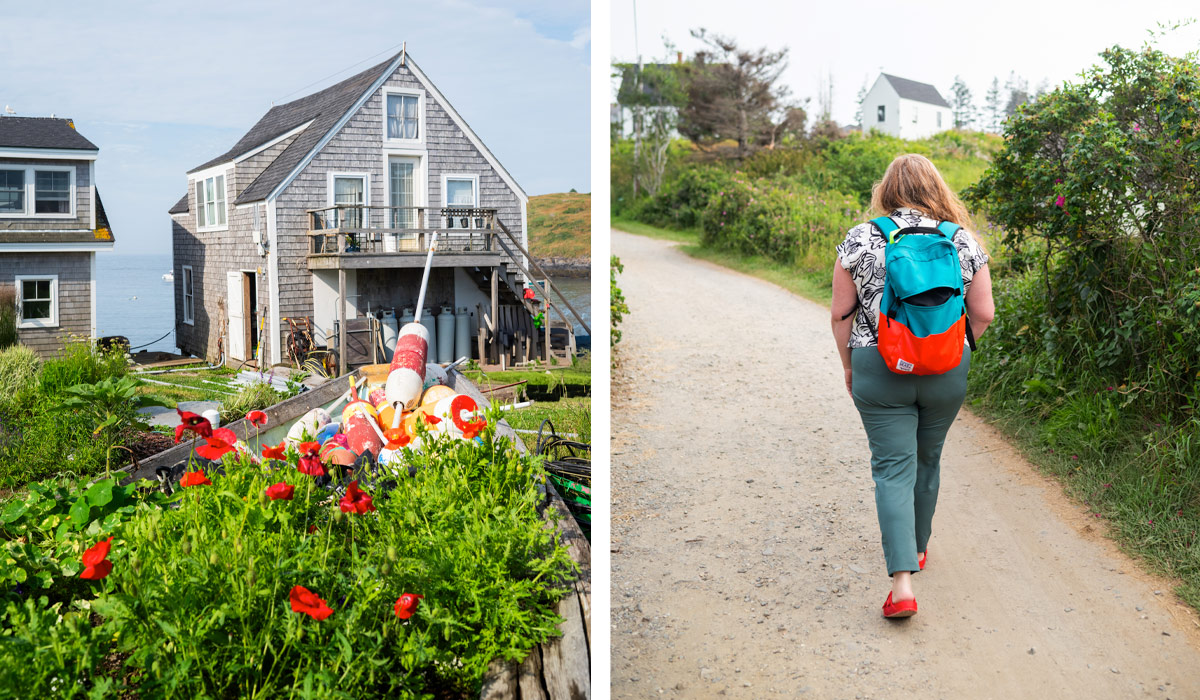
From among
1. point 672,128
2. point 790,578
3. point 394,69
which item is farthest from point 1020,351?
point 672,128

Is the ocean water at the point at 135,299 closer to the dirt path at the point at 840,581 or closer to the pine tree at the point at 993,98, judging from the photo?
the dirt path at the point at 840,581

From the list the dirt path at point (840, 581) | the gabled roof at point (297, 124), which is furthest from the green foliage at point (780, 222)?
the gabled roof at point (297, 124)

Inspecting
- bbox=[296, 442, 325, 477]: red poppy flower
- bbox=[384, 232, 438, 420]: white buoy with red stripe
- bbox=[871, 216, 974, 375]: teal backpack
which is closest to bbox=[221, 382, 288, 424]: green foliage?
bbox=[384, 232, 438, 420]: white buoy with red stripe

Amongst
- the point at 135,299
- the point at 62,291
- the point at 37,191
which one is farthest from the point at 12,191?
the point at 135,299

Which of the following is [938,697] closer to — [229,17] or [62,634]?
[62,634]

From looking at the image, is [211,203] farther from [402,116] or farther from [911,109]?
[911,109]

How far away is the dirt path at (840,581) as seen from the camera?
3.04 metres

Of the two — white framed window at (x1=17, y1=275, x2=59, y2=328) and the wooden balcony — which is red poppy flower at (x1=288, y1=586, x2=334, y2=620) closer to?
the wooden balcony

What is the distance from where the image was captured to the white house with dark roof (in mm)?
35219

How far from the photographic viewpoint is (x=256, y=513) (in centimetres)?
221

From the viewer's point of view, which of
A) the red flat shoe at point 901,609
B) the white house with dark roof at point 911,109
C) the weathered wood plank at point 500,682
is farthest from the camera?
the white house with dark roof at point 911,109

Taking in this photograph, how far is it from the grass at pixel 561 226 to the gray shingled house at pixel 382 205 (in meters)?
0.05

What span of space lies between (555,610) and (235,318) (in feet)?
5.09

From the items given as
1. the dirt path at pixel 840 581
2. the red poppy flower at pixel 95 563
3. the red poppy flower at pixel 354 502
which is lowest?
the dirt path at pixel 840 581
